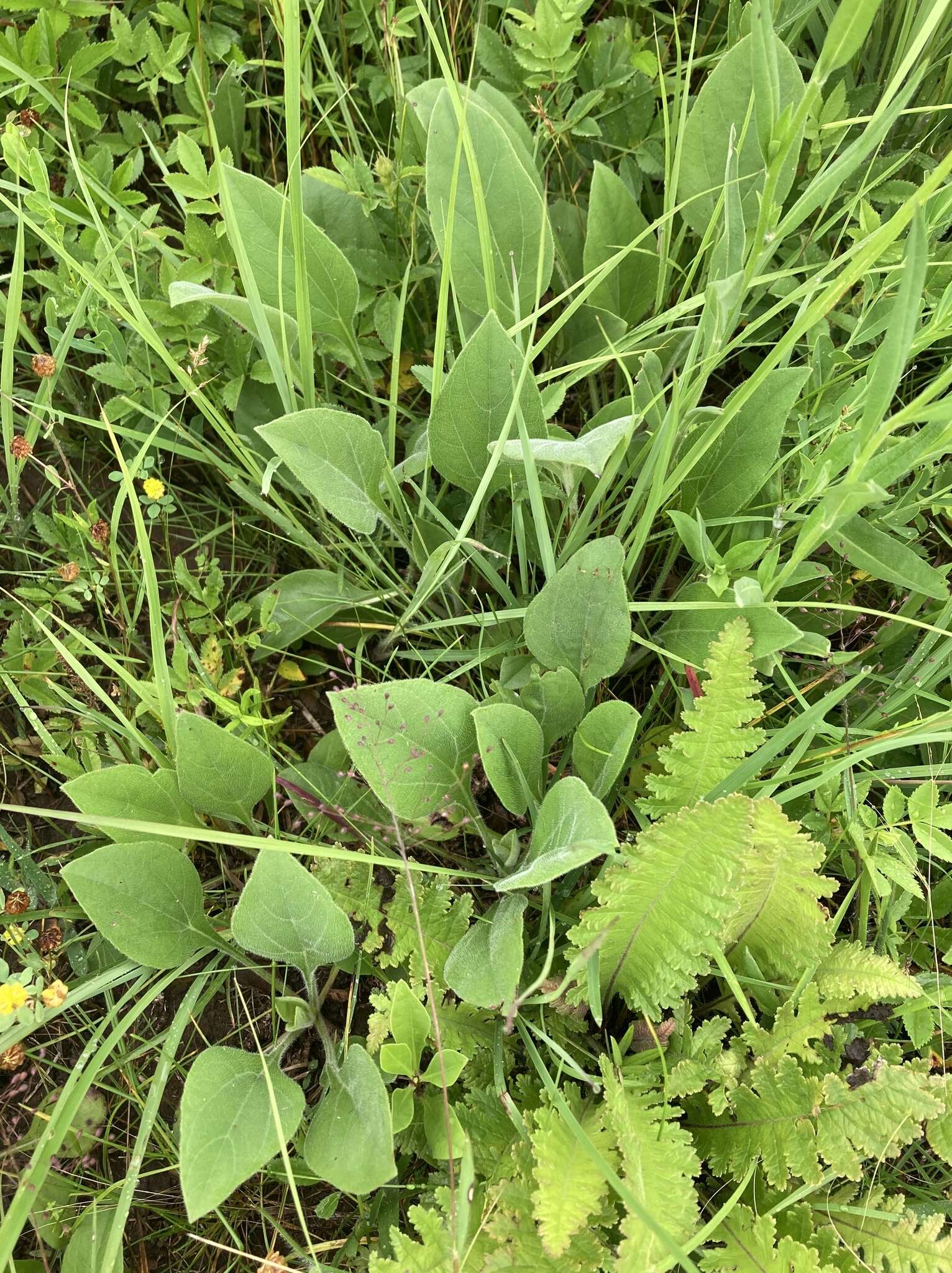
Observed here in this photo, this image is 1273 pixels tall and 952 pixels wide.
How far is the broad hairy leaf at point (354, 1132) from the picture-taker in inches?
42.6

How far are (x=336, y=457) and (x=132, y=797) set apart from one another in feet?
1.77

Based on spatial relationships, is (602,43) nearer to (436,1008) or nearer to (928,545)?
(928,545)

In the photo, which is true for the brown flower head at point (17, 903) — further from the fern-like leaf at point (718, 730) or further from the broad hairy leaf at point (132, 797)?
the fern-like leaf at point (718, 730)

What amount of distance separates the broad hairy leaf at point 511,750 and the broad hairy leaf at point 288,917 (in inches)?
10.2

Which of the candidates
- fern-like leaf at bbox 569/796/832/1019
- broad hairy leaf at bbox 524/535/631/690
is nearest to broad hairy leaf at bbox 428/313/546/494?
broad hairy leaf at bbox 524/535/631/690

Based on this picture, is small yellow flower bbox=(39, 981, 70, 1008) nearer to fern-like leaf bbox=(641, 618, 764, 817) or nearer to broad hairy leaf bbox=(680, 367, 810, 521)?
fern-like leaf bbox=(641, 618, 764, 817)

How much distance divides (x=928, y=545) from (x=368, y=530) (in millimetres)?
945

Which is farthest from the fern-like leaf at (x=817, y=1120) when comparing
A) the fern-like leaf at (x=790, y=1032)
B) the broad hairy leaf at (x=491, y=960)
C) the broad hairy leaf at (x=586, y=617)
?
the broad hairy leaf at (x=586, y=617)

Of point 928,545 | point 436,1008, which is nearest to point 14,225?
point 436,1008

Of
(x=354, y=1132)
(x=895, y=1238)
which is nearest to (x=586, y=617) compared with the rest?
(x=354, y=1132)

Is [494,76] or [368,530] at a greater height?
[494,76]

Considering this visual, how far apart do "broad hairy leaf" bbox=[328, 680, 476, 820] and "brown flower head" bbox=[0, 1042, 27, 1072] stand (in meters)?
0.68

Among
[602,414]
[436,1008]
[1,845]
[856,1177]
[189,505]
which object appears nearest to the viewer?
[856,1177]

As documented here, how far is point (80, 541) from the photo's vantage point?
1479 mm
